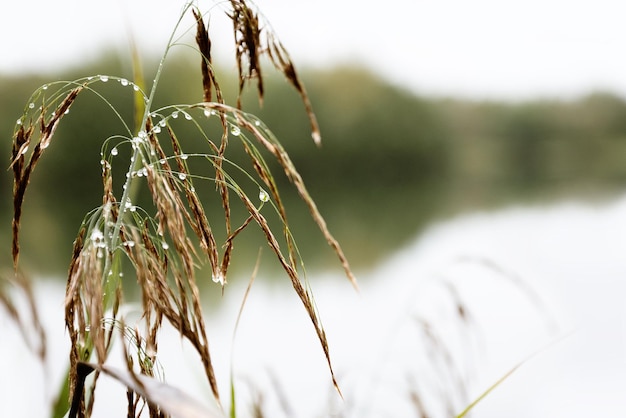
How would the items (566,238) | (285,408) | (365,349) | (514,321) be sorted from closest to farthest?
(285,408) < (365,349) < (514,321) < (566,238)

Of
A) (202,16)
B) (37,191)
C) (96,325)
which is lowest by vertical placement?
(37,191)

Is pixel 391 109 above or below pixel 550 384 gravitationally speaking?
below

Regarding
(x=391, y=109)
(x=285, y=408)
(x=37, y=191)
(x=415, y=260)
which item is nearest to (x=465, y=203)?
(x=391, y=109)

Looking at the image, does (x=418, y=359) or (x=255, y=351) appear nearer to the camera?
(x=418, y=359)

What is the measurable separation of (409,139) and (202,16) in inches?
775

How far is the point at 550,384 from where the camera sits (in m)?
3.63

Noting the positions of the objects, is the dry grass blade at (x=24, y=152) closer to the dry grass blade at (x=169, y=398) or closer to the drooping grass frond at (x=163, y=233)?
the drooping grass frond at (x=163, y=233)

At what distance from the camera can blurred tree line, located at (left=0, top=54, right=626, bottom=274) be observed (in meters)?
10.1

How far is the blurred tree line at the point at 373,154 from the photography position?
10.1 meters

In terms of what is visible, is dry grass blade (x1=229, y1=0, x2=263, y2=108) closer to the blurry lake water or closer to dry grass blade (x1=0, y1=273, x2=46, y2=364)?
dry grass blade (x1=0, y1=273, x2=46, y2=364)

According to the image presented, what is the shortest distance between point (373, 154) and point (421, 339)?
1776 cm

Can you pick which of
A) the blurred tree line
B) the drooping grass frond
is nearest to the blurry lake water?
the drooping grass frond

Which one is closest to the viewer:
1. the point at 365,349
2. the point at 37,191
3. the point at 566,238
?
the point at 365,349

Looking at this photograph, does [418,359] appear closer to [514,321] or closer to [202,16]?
[514,321]
